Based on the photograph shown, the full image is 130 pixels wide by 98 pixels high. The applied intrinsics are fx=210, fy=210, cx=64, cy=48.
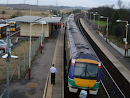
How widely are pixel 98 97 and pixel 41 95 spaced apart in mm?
4002

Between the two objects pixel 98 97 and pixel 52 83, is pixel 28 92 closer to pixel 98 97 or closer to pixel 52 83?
pixel 52 83

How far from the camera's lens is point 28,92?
13195mm

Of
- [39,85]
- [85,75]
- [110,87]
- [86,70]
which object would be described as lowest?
[110,87]

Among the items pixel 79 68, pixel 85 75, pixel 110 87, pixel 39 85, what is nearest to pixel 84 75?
pixel 85 75

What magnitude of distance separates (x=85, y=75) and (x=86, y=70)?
33 centimetres

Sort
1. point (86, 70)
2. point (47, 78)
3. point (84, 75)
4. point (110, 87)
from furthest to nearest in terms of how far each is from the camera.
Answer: point (110, 87), point (47, 78), point (86, 70), point (84, 75)

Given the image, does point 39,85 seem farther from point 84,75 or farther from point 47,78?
point 84,75

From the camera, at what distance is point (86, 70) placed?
13039 mm

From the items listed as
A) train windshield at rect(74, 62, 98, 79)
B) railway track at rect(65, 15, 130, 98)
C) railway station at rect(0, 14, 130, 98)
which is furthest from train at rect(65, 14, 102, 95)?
railway track at rect(65, 15, 130, 98)

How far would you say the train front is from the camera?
41.8ft

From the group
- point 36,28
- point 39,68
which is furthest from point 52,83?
point 36,28

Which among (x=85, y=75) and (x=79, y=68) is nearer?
(x=85, y=75)

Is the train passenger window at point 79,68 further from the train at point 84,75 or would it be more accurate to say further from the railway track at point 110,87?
the railway track at point 110,87

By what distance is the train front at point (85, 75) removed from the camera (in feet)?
41.8
